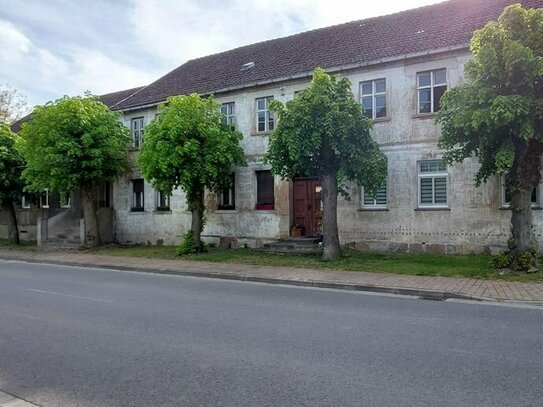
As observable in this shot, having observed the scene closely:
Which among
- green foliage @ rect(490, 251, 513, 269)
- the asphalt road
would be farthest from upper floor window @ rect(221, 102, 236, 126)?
the asphalt road

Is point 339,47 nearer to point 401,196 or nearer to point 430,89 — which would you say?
point 430,89

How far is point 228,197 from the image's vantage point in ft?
73.8

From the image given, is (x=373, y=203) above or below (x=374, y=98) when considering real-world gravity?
below

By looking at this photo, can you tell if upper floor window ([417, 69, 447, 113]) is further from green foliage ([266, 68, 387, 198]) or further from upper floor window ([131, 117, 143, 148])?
upper floor window ([131, 117, 143, 148])

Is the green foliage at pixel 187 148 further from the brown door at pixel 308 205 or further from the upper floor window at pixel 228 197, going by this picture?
the brown door at pixel 308 205

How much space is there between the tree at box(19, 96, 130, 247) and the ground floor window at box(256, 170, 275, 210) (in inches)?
261

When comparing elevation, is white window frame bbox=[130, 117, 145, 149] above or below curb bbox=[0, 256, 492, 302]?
above

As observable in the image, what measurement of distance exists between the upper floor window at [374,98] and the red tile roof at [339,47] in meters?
0.85

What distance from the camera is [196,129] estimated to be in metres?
18.5

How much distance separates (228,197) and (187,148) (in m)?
5.09

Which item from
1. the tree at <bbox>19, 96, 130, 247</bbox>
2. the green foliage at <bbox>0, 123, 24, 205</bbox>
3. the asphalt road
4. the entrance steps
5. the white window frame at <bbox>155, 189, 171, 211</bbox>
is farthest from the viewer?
the green foliage at <bbox>0, 123, 24, 205</bbox>

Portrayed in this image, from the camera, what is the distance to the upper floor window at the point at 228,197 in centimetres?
2197

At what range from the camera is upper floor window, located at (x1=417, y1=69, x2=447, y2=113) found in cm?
1702

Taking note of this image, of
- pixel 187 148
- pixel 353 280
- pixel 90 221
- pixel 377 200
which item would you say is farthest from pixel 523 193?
pixel 90 221
